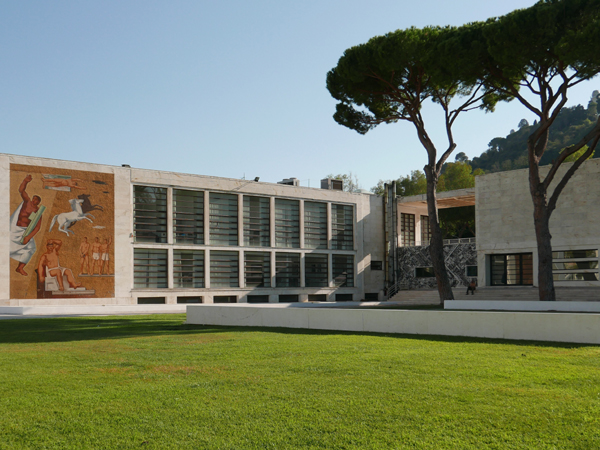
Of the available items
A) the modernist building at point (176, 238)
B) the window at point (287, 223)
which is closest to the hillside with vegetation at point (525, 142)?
the modernist building at point (176, 238)

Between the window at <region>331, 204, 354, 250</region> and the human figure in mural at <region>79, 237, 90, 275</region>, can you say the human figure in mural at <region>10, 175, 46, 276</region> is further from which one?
the window at <region>331, 204, 354, 250</region>

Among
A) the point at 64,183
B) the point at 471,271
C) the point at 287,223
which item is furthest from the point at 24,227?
the point at 471,271

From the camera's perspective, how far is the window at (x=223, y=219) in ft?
122

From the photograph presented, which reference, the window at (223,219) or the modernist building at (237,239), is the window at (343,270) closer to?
the modernist building at (237,239)

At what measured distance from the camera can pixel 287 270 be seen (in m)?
40.6

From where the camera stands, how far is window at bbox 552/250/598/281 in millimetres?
31172

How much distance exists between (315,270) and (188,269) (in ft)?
32.8

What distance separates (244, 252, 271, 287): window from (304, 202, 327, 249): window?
3.56 meters

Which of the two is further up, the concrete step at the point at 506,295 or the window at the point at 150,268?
the window at the point at 150,268

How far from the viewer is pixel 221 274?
37406 millimetres

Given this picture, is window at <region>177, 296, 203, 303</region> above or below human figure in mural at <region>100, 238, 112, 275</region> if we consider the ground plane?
below

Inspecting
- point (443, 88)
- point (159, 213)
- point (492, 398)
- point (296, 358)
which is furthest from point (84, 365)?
point (159, 213)

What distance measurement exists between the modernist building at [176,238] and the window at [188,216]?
2.5 inches

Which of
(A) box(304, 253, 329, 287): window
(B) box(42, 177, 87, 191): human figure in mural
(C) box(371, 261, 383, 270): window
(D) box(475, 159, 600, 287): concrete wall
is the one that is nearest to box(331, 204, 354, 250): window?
(A) box(304, 253, 329, 287): window
